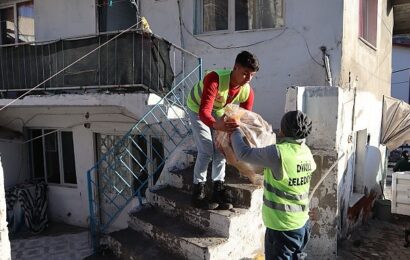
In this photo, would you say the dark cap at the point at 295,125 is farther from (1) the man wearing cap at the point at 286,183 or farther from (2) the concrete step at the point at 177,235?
(2) the concrete step at the point at 177,235

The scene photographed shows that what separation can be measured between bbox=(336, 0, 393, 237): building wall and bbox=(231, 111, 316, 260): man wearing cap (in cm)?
196

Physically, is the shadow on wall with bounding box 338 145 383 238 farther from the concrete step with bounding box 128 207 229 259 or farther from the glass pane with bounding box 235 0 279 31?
the glass pane with bounding box 235 0 279 31

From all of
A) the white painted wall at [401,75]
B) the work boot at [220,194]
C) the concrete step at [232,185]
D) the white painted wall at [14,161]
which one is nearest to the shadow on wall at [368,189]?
the concrete step at [232,185]

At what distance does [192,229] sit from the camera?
3588 millimetres

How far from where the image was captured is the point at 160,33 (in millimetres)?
7191

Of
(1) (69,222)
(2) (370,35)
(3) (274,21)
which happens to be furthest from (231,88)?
(1) (69,222)

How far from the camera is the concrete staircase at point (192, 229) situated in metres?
3.33

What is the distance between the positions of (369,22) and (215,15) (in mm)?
3660

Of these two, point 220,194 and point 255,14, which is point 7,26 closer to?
point 255,14

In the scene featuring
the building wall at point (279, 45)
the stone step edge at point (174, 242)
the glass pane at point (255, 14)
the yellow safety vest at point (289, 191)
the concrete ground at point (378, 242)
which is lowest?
the concrete ground at point (378, 242)

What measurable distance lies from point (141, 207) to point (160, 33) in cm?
420

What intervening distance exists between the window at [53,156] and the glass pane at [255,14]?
16.3ft

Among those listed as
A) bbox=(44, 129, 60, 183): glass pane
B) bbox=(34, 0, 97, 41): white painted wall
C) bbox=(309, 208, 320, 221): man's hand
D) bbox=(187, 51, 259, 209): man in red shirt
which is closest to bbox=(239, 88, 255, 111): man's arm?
bbox=(187, 51, 259, 209): man in red shirt

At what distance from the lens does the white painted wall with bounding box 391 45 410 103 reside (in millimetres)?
19484
